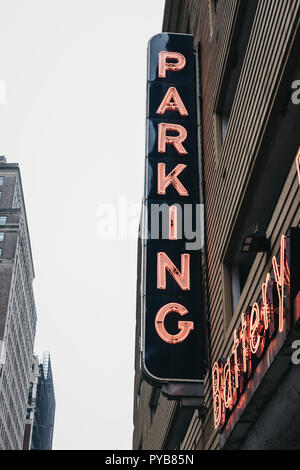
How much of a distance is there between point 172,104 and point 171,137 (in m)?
1.31

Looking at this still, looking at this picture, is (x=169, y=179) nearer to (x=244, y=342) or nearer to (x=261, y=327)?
(x=244, y=342)

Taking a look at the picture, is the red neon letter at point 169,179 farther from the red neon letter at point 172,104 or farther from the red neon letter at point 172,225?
the red neon letter at point 172,104

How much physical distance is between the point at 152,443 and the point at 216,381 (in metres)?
13.1

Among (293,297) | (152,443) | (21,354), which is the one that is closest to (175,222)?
(293,297)

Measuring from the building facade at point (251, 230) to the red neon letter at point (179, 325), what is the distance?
0.52 metres

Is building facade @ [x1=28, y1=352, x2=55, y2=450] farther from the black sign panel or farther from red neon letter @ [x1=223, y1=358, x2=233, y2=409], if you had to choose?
red neon letter @ [x1=223, y1=358, x2=233, y2=409]

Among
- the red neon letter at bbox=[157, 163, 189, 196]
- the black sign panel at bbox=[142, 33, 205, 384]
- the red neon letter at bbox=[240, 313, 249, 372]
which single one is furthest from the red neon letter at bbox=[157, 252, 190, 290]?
the red neon letter at bbox=[240, 313, 249, 372]

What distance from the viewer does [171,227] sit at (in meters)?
16.0

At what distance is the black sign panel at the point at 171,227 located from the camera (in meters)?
14.5

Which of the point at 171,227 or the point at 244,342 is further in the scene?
the point at 171,227

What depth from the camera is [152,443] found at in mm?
23922

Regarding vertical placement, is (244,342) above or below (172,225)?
below

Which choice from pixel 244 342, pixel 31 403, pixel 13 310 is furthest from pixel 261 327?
pixel 31 403
